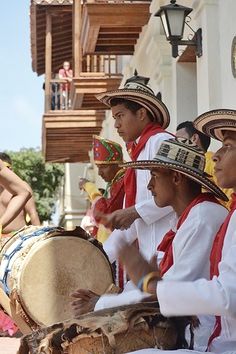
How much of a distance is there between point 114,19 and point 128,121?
7.59 metres

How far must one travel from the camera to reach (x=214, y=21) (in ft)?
28.0

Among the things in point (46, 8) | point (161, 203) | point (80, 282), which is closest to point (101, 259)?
point (80, 282)

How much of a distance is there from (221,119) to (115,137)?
13.3m

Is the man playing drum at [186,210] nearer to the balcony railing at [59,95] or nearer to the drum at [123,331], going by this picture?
the drum at [123,331]

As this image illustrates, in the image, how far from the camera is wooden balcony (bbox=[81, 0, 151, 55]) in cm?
1242

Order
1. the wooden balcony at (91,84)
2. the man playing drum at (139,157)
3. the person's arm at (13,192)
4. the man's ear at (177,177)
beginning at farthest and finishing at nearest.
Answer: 1. the wooden balcony at (91,84)
2. the person's arm at (13,192)
3. the man playing drum at (139,157)
4. the man's ear at (177,177)

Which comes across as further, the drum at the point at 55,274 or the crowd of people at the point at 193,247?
the drum at the point at 55,274

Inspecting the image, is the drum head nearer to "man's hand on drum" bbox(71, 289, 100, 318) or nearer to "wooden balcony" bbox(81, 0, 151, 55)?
"man's hand on drum" bbox(71, 289, 100, 318)

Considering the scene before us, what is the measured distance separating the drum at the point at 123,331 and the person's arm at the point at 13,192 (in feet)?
14.9

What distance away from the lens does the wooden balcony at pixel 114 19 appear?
1242cm

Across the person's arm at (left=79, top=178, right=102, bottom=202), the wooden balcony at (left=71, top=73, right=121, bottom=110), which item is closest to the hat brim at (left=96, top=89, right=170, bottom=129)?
the person's arm at (left=79, top=178, right=102, bottom=202)

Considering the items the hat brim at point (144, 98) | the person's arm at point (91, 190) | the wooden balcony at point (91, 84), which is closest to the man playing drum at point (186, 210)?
the hat brim at point (144, 98)

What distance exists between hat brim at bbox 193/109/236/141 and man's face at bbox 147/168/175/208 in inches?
9.3

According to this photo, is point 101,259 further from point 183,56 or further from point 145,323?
point 183,56
